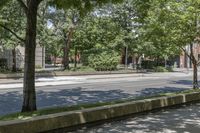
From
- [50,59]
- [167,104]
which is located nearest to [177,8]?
[167,104]

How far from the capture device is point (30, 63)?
9.91 metres

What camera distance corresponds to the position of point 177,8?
17531 mm

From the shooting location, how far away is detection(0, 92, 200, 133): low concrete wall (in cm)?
784

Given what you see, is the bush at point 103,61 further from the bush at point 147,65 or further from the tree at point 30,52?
the tree at point 30,52

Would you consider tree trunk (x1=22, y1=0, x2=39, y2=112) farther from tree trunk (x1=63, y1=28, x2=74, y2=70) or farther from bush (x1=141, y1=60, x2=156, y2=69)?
bush (x1=141, y1=60, x2=156, y2=69)

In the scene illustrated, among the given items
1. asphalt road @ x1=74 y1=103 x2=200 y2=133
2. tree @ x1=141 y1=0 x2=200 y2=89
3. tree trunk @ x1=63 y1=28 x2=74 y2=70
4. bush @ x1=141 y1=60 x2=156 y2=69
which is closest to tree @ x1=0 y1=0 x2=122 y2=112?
asphalt road @ x1=74 y1=103 x2=200 y2=133

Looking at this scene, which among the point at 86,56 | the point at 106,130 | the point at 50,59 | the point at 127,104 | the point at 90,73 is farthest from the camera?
the point at 50,59

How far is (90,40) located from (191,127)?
31543mm

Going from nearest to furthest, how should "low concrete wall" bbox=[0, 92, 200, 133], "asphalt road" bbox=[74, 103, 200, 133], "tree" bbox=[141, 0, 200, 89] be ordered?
"low concrete wall" bbox=[0, 92, 200, 133] → "asphalt road" bbox=[74, 103, 200, 133] → "tree" bbox=[141, 0, 200, 89]

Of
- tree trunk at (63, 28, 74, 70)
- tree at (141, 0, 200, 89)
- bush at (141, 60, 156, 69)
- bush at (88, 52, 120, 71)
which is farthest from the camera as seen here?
bush at (141, 60, 156, 69)

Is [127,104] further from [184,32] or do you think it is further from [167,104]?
[184,32]

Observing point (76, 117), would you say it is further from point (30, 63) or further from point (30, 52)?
point (30, 52)

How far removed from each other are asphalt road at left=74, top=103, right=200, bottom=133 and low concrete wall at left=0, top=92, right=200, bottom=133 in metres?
0.21

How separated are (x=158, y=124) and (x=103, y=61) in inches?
1162
